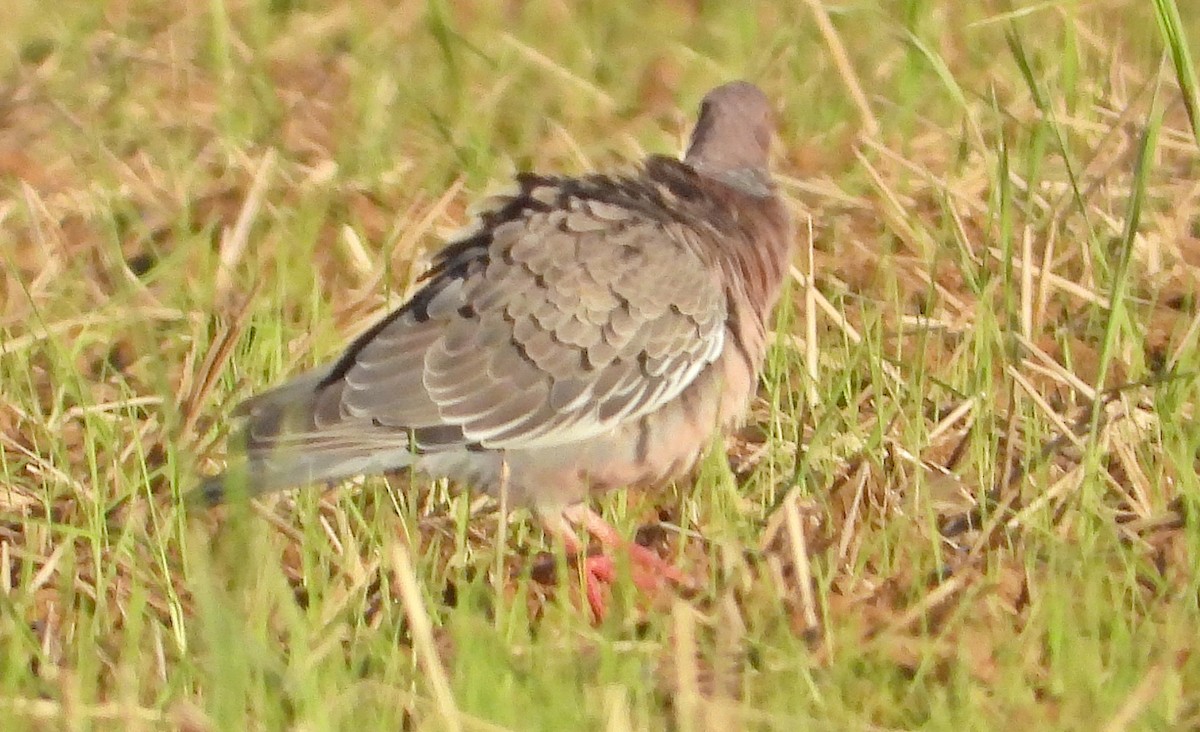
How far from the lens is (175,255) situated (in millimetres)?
4988

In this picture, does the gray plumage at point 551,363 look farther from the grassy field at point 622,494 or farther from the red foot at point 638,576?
the red foot at point 638,576

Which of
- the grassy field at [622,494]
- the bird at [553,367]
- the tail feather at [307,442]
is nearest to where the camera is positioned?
the grassy field at [622,494]

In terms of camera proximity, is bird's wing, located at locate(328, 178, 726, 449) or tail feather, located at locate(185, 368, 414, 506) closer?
tail feather, located at locate(185, 368, 414, 506)

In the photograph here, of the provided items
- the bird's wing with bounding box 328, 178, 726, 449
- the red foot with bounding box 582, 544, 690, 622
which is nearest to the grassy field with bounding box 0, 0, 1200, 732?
the red foot with bounding box 582, 544, 690, 622

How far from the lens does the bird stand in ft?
13.3

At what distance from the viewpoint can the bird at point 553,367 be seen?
404cm

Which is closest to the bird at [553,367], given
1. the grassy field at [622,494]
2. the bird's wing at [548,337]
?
the bird's wing at [548,337]

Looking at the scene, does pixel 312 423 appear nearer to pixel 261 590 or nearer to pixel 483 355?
pixel 483 355

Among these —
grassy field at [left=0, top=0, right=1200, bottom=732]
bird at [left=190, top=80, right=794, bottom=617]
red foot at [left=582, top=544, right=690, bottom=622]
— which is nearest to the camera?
grassy field at [left=0, top=0, right=1200, bottom=732]

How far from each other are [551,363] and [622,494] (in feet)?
1.22

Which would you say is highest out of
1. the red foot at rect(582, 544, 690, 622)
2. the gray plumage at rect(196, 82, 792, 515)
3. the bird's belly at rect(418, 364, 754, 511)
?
the gray plumage at rect(196, 82, 792, 515)

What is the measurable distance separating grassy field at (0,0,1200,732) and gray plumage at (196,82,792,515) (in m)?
0.12

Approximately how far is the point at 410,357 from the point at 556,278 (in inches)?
12.5

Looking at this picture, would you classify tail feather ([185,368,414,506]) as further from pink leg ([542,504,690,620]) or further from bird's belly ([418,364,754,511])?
pink leg ([542,504,690,620])
